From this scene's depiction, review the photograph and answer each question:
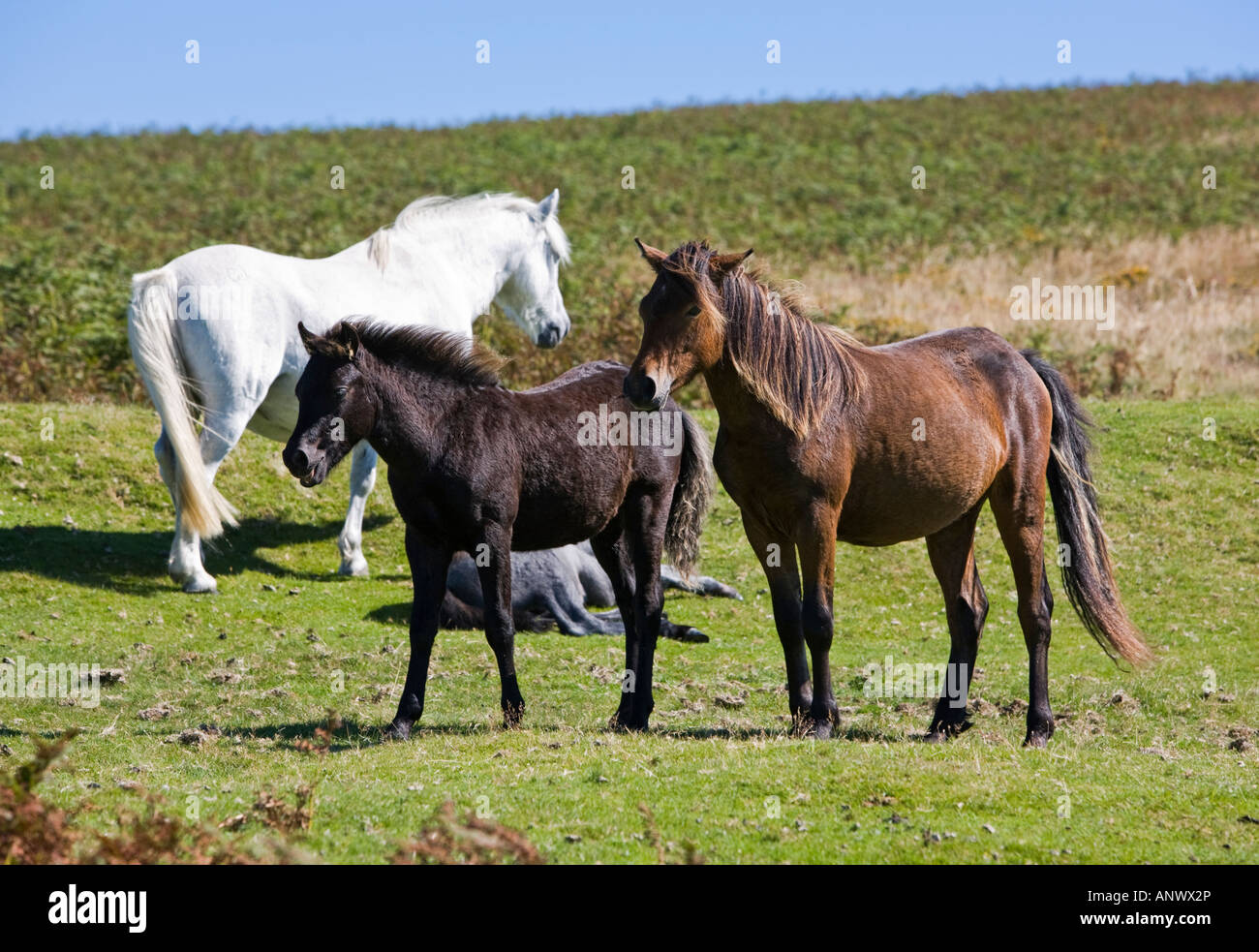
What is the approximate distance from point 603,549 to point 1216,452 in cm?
1015

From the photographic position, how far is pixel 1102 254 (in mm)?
29797

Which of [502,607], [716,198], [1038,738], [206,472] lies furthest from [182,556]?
[716,198]

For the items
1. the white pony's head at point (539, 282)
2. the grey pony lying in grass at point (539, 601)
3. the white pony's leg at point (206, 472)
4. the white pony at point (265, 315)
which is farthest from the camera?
the white pony's head at point (539, 282)

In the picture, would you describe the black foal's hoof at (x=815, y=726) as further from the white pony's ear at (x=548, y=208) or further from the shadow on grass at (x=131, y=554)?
the white pony's ear at (x=548, y=208)

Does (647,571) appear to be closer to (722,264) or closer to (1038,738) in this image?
(722,264)

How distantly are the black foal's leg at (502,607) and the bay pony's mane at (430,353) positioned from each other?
1.02 m

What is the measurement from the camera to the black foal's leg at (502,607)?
25.2 feet

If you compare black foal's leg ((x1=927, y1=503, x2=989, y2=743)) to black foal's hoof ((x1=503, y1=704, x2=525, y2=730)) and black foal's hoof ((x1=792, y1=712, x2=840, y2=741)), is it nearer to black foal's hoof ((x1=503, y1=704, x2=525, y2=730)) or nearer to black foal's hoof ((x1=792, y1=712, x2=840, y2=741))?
black foal's hoof ((x1=792, y1=712, x2=840, y2=741))

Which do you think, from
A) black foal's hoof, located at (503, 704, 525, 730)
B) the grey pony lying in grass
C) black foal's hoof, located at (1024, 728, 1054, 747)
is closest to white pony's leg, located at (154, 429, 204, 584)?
the grey pony lying in grass

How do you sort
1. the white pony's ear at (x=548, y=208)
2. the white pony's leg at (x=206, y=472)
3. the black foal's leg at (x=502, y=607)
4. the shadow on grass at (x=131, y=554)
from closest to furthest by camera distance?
the black foal's leg at (x=502, y=607) → the white pony's leg at (x=206, y=472) → the shadow on grass at (x=131, y=554) → the white pony's ear at (x=548, y=208)

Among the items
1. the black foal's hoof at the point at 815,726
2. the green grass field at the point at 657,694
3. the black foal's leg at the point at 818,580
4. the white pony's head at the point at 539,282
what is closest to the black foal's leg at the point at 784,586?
the black foal's hoof at the point at 815,726

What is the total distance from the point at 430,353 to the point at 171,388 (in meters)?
4.31
